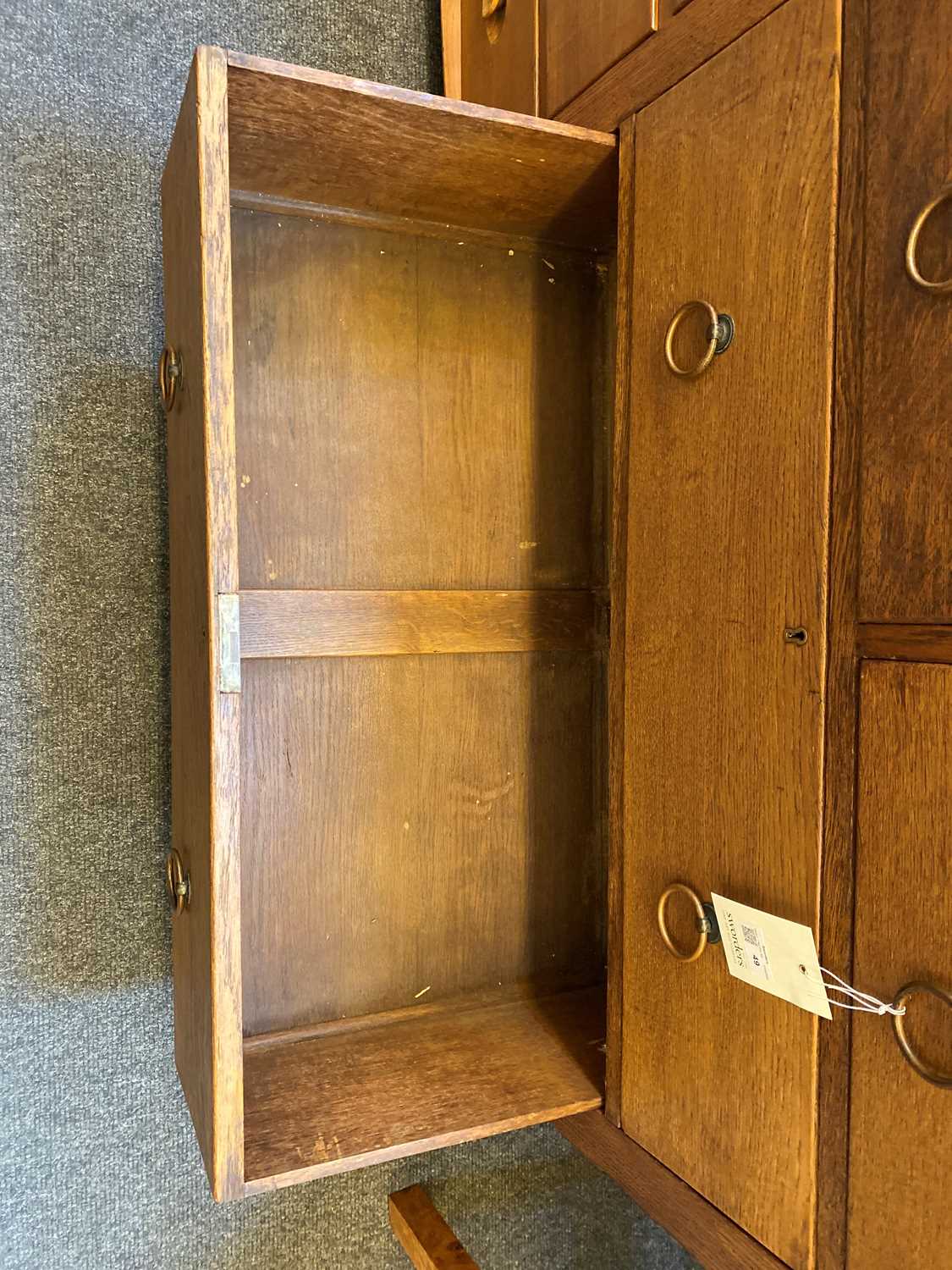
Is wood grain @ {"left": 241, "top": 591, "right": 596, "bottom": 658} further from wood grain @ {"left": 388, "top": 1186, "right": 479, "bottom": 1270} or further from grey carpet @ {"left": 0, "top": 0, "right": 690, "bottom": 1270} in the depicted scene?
wood grain @ {"left": 388, "top": 1186, "right": 479, "bottom": 1270}

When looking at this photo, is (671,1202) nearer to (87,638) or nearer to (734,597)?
(734,597)

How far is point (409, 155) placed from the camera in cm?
86

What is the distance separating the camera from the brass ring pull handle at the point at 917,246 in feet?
1.82

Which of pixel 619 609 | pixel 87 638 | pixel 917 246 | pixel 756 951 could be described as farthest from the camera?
pixel 87 638

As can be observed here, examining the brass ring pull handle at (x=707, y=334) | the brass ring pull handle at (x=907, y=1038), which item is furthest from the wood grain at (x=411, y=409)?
the brass ring pull handle at (x=907, y=1038)

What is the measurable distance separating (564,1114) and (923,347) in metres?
0.70

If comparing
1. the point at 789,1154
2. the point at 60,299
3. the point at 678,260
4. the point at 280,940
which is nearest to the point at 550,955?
the point at 280,940

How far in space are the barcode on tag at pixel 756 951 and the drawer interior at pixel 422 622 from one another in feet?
0.93

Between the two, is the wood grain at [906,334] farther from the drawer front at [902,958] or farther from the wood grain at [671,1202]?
the wood grain at [671,1202]

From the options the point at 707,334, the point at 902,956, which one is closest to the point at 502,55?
the point at 707,334

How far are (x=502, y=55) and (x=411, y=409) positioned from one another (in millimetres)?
373

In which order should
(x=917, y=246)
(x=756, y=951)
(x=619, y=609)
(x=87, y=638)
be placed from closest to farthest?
(x=917, y=246) < (x=756, y=951) < (x=619, y=609) < (x=87, y=638)

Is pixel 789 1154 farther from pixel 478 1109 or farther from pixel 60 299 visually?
pixel 60 299

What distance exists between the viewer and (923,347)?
0.58 meters
